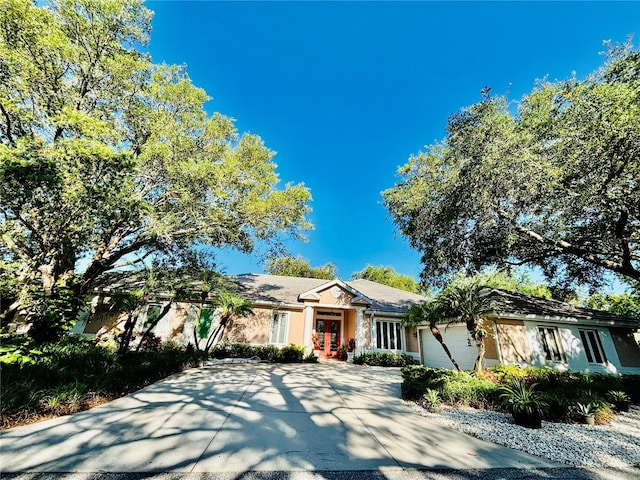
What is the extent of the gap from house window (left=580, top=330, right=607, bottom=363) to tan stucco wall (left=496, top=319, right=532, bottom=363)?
3.60 m

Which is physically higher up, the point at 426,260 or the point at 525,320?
the point at 426,260

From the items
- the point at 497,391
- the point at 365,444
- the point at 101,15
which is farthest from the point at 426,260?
the point at 101,15

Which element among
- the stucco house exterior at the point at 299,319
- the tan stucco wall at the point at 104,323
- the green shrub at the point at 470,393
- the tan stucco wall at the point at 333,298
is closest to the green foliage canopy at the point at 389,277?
the stucco house exterior at the point at 299,319

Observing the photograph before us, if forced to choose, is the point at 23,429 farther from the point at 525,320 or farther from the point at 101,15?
the point at 525,320

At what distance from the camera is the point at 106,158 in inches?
305

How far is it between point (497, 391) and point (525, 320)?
8.29m

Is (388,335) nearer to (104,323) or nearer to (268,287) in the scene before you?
(268,287)

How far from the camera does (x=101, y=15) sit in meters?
9.98

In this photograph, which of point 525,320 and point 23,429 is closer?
point 23,429

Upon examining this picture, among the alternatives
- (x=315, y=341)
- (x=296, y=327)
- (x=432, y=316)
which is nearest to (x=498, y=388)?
(x=432, y=316)

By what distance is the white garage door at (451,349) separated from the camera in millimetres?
12397

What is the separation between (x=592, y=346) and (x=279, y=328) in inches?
661

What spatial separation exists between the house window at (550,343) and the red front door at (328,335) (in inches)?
442

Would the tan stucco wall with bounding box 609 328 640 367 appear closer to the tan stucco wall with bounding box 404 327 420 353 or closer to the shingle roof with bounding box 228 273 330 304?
the tan stucco wall with bounding box 404 327 420 353
